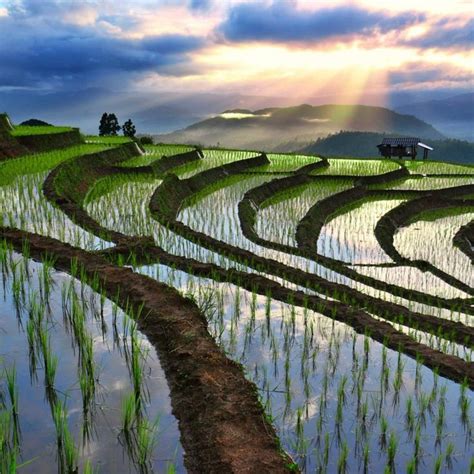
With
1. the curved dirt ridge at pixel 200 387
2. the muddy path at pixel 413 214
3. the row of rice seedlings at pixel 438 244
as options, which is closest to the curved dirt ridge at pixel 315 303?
the curved dirt ridge at pixel 200 387

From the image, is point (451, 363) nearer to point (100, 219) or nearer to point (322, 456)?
point (322, 456)

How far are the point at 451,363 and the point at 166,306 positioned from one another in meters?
2.21

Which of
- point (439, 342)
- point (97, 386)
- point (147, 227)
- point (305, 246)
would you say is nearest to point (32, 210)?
point (147, 227)

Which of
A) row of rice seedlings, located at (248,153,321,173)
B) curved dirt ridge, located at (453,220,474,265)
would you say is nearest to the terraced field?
curved dirt ridge, located at (453,220,474,265)

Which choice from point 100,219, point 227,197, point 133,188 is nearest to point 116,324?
point 100,219

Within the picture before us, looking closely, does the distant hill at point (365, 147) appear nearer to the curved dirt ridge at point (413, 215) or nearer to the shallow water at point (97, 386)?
the curved dirt ridge at point (413, 215)

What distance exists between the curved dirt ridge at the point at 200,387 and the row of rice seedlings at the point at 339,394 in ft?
0.50

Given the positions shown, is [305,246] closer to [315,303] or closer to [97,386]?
[315,303]

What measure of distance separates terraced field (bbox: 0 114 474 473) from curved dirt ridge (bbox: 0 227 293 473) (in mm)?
12

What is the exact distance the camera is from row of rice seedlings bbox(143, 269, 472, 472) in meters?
2.92

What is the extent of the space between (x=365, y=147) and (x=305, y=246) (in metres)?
100

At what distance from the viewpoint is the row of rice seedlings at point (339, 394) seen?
292 cm

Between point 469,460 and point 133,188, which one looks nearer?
point 469,460

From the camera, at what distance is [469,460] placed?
116 inches
